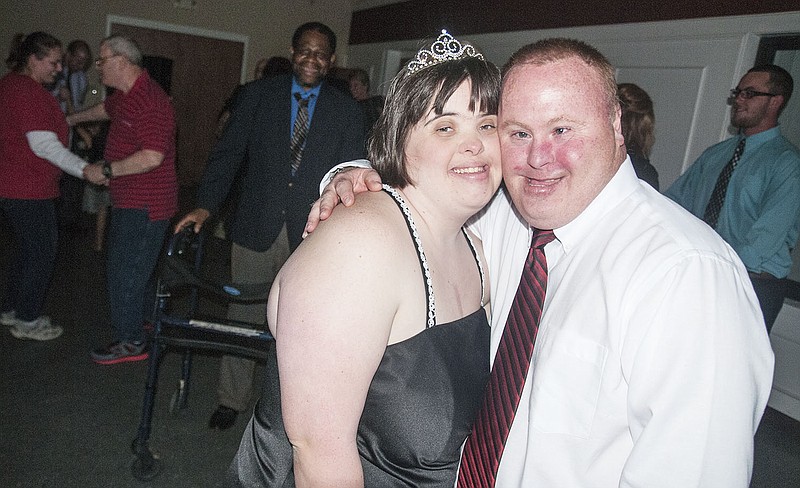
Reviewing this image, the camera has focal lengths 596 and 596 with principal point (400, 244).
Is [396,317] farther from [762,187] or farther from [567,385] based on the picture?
[762,187]

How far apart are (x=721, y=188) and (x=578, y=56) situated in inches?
101

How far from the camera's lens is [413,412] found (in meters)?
1.24

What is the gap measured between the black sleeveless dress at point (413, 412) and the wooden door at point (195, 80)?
8.38 metres

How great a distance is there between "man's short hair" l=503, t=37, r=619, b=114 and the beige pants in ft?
5.81

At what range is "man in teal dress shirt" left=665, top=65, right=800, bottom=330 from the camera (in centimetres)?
310

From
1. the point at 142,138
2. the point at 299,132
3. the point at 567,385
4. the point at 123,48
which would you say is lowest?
the point at 567,385

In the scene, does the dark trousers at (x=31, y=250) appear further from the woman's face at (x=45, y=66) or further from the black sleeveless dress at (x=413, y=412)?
the black sleeveless dress at (x=413, y=412)

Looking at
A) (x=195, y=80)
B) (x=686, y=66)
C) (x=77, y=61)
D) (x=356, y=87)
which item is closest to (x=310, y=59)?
(x=686, y=66)

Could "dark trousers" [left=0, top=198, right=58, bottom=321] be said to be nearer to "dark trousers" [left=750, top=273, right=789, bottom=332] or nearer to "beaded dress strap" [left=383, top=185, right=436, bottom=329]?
"beaded dress strap" [left=383, top=185, right=436, bottom=329]

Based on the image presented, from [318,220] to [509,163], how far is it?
45 centimetres

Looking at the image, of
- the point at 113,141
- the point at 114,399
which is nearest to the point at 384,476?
the point at 114,399

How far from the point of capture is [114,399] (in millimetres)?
3064

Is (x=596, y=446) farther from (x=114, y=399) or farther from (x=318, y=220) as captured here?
(x=114, y=399)

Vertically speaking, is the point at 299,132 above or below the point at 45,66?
below
